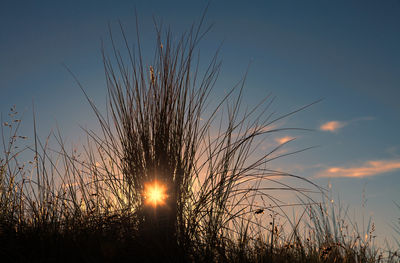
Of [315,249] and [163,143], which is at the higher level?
[163,143]

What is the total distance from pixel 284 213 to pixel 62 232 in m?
1.50

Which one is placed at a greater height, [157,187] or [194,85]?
[194,85]

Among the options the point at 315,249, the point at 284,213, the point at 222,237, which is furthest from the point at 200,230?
the point at 315,249

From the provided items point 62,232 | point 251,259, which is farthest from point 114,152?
point 251,259

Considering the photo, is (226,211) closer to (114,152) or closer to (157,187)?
(157,187)

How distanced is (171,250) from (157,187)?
0.37 metres

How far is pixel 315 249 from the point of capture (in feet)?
9.21

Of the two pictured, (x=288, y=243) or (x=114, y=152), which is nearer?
(x=114, y=152)

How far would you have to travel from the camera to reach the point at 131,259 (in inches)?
76.3

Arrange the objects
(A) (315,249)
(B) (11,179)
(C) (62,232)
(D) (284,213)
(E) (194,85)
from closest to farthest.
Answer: (C) (62,232) < (E) (194,85) < (D) (284,213) < (A) (315,249) < (B) (11,179)

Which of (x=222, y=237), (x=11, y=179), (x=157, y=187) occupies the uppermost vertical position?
(x=11, y=179)

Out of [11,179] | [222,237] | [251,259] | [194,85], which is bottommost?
[251,259]

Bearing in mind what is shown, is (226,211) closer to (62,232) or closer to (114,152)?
(114,152)

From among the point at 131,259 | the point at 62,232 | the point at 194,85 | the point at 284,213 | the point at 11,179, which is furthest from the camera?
the point at 11,179
